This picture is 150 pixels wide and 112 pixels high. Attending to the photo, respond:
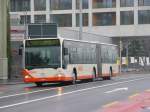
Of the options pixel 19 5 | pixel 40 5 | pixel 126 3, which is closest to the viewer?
pixel 126 3

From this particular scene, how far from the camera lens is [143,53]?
102m

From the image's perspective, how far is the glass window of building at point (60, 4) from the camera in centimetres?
9947

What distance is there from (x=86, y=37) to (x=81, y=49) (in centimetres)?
3294

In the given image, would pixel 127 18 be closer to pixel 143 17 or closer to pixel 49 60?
pixel 143 17

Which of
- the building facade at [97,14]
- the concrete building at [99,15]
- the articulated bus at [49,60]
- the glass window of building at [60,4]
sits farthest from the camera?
the glass window of building at [60,4]

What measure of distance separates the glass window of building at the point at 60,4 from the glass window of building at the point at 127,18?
9.12m

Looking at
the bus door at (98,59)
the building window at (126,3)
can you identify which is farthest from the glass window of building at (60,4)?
the bus door at (98,59)

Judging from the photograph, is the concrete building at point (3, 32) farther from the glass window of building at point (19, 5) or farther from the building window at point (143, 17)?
the glass window of building at point (19, 5)

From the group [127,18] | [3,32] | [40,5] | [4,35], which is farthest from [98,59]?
[40,5]

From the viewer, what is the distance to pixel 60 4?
9994 centimetres

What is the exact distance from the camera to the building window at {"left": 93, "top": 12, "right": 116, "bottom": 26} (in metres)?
97.6

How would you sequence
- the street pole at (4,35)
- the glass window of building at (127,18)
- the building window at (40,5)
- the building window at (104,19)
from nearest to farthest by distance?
the street pole at (4,35), the glass window of building at (127,18), the building window at (104,19), the building window at (40,5)

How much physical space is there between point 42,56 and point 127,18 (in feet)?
208

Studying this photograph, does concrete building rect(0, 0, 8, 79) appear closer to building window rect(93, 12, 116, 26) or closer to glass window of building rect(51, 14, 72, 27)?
building window rect(93, 12, 116, 26)
